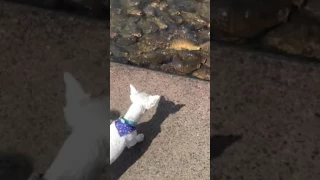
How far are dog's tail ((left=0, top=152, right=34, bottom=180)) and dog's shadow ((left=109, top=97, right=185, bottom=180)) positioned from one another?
43cm

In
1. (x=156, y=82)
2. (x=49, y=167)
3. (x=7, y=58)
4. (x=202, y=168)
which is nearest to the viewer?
(x=7, y=58)

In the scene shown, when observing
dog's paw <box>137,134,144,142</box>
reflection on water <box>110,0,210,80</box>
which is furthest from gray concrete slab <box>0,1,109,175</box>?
reflection on water <box>110,0,210,80</box>

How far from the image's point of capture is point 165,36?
3.06 metres

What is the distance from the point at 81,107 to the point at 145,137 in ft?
Answer: 2.57

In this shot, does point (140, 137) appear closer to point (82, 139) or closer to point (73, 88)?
point (82, 139)

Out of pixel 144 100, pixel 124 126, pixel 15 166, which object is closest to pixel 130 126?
pixel 124 126

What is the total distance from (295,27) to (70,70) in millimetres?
590

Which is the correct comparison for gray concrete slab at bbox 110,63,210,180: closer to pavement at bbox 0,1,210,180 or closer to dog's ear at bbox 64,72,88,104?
pavement at bbox 0,1,210,180

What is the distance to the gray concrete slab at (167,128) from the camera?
2.20 m

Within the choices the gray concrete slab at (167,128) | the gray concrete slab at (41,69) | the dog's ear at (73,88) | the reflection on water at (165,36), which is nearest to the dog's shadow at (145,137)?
the gray concrete slab at (167,128)

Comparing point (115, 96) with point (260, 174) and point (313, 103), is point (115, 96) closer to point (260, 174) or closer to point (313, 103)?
point (260, 174)

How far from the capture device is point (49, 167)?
175 centimetres

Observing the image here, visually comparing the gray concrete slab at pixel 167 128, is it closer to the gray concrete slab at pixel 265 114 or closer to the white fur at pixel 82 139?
the white fur at pixel 82 139

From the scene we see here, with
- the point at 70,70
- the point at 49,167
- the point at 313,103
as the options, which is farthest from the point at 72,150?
the point at 313,103
